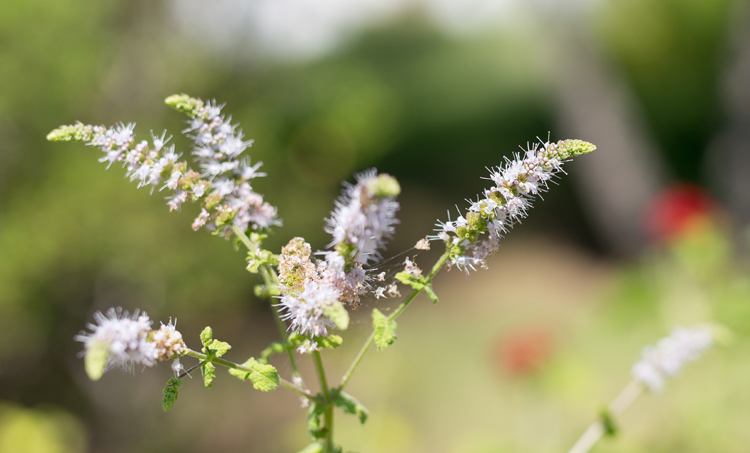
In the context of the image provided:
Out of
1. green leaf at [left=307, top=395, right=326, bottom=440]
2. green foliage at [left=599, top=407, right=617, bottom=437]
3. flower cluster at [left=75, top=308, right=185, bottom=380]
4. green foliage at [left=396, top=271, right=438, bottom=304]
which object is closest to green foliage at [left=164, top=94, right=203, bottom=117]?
flower cluster at [left=75, top=308, right=185, bottom=380]

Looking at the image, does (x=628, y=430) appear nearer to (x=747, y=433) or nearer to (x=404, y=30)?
(x=747, y=433)

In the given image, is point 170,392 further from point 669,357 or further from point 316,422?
point 669,357

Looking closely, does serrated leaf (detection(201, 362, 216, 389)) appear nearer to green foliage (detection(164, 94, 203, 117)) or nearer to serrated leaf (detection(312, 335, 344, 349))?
serrated leaf (detection(312, 335, 344, 349))

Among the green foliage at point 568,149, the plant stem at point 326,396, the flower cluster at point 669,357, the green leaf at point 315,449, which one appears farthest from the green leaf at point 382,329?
the flower cluster at point 669,357

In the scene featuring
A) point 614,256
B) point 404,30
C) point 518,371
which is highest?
point 404,30

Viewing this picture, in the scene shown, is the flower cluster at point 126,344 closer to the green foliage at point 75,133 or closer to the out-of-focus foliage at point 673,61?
the green foliage at point 75,133

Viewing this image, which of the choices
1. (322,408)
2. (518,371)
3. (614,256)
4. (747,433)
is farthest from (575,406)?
(614,256)

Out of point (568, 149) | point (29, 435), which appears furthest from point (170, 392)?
point (29, 435)
